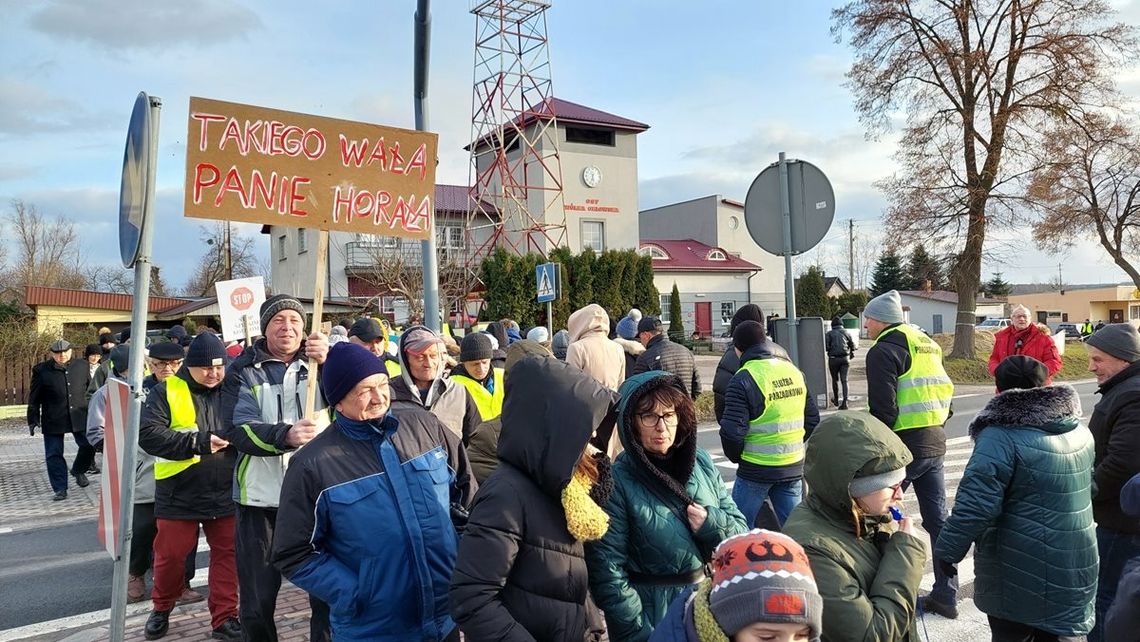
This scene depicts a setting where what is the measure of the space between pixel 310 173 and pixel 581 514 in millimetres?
2590

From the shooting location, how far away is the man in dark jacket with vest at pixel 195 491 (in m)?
4.57

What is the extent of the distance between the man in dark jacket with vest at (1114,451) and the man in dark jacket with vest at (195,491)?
15.9ft

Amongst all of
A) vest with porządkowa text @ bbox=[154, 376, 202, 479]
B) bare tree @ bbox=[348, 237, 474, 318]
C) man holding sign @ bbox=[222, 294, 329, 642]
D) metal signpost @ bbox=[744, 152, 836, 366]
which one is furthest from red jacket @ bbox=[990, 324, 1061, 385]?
bare tree @ bbox=[348, 237, 474, 318]

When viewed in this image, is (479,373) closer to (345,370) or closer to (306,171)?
(306,171)

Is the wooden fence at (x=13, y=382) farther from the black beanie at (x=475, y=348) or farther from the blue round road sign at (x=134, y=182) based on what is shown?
the blue round road sign at (x=134, y=182)

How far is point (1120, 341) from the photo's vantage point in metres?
3.88

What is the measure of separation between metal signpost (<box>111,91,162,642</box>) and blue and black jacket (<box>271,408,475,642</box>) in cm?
60

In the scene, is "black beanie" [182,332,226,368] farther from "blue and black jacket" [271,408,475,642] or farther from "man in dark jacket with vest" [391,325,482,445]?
"blue and black jacket" [271,408,475,642]

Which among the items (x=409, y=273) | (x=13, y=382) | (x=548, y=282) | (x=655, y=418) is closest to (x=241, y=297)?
(x=548, y=282)

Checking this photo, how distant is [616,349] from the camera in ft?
20.6

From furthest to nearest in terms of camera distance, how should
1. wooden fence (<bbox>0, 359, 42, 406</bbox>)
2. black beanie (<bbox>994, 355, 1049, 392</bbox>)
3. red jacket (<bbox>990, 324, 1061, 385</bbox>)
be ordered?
wooden fence (<bbox>0, 359, 42, 406</bbox>) < red jacket (<bbox>990, 324, 1061, 385</bbox>) < black beanie (<bbox>994, 355, 1049, 392</bbox>)

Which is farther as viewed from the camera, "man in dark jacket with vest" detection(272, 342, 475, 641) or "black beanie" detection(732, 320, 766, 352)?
"black beanie" detection(732, 320, 766, 352)

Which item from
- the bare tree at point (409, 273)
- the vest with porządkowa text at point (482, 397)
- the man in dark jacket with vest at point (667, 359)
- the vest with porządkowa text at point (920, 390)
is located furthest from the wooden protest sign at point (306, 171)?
the bare tree at point (409, 273)

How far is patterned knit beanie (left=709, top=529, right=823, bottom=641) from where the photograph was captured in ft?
6.08
